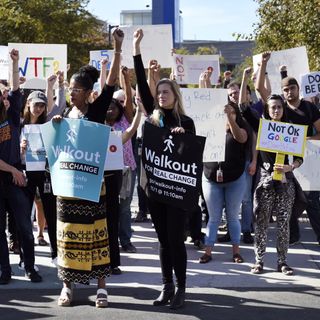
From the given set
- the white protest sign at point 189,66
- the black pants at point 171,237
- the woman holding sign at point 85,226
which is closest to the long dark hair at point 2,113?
the woman holding sign at point 85,226

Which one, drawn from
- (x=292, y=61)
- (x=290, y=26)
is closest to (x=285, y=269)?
(x=292, y=61)

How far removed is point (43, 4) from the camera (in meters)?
27.1

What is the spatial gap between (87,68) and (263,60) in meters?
2.13

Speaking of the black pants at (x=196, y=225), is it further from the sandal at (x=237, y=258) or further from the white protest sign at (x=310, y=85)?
the white protest sign at (x=310, y=85)

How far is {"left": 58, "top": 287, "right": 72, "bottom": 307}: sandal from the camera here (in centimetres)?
570

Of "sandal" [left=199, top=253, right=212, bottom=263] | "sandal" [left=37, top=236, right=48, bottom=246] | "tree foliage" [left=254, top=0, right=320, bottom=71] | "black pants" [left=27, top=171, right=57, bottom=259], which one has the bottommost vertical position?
"sandal" [left=37, top=236, right=48, bottom=246]

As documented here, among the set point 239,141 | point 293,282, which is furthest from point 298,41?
point 293,282

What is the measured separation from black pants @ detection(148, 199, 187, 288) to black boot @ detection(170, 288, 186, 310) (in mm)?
51

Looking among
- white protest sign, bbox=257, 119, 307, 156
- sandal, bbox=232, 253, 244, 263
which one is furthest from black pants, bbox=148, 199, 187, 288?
sandal, bbox=232, 253, 244, 263

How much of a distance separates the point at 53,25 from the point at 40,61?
18490 mm

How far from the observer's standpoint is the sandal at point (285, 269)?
6770 millimetres

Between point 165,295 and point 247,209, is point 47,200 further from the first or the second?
point 247,209

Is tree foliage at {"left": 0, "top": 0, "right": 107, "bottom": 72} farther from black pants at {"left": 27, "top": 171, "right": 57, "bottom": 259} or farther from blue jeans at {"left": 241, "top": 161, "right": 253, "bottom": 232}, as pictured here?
black pants at {"left": 27, "top": 171, "right": 57, "bottom": 259}

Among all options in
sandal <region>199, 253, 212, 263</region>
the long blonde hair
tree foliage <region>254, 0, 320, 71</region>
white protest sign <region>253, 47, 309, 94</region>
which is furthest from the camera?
tree foliage <region>254, 0, 320, 71</region>
